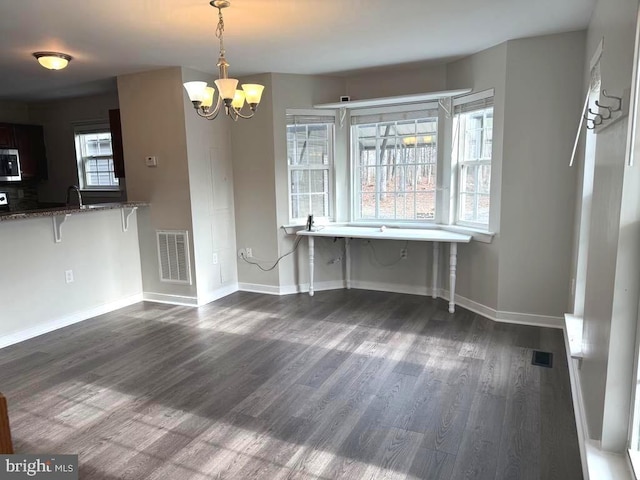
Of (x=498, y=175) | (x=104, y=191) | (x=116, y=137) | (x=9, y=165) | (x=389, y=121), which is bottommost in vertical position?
(x=104, y=191)

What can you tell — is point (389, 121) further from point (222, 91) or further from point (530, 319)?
point (222, 91)

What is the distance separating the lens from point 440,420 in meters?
2.38

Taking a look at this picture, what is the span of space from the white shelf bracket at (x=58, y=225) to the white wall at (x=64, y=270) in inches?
1.3

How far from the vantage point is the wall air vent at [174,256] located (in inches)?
176

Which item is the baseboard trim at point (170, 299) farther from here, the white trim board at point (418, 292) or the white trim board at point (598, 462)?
the white trim board at point (598, 462)

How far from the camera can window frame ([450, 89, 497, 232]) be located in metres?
3.85

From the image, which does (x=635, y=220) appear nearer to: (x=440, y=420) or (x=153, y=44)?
(x=440, y=420)

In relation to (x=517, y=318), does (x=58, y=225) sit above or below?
above

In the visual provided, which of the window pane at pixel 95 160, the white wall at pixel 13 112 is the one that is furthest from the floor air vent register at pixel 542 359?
the white wall at pixel 13 112

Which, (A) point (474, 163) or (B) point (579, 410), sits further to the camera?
(A) point (474, 163)

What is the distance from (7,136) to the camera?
5832mm

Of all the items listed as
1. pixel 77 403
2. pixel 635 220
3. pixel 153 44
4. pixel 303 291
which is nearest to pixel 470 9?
pixel 635 220

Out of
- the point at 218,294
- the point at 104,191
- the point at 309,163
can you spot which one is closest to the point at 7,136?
the point at 104,191

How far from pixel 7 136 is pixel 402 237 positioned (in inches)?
214
